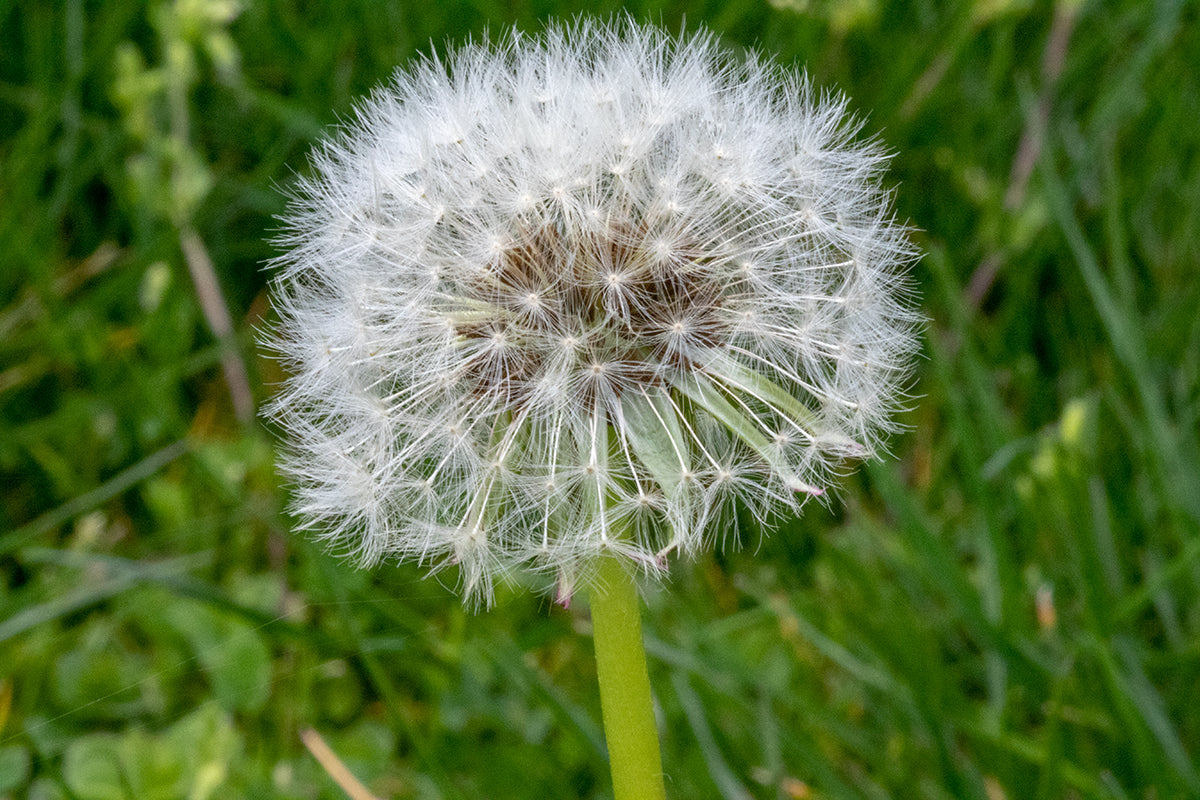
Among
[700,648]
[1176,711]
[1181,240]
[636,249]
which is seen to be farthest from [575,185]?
[1181,240]

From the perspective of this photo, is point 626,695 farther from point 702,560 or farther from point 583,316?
point 702,560

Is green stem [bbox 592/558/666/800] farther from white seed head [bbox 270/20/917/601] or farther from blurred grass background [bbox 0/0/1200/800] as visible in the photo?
blurred grass background [bbox 0/0/1200/800]

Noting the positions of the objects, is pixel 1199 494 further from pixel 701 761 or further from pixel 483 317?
pixel 483 317

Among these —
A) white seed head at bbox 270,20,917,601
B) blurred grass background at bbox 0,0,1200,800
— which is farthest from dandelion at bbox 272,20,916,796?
blurred grass background at bbox 0,0,1200,800

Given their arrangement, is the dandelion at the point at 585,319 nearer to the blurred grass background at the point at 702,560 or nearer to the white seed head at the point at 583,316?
the white seed head at the point at 583,316

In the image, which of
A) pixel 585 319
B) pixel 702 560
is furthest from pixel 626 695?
pixel 702 560

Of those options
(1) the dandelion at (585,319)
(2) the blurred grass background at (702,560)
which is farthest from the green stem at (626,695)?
(2) the blurred grass background at (702,560)
